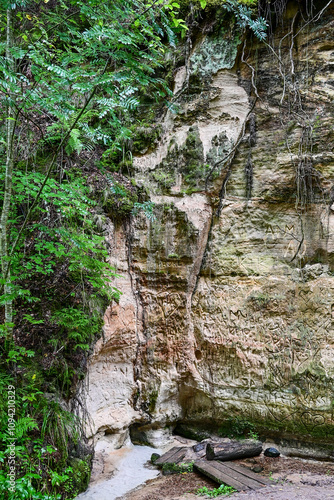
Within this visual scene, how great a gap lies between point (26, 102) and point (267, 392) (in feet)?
17.3

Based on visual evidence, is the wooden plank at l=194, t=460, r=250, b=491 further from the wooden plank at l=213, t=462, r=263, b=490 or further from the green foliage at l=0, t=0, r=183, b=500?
the green foliage at l=0, t=0, r=183, b=500

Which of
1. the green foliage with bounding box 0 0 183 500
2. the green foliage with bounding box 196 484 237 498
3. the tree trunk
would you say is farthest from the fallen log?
the tree trunk

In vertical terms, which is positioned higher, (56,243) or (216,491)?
(56,243)

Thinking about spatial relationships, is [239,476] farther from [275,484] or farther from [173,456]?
[173,456]

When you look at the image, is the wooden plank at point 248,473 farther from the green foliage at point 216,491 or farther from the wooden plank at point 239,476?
the green foliage at point 216,491

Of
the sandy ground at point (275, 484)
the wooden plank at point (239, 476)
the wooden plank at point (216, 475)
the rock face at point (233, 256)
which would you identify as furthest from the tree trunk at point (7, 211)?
the wooden plank at point (239, 476)

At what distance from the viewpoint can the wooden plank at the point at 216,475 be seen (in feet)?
15.6

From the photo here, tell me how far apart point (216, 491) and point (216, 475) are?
33cm

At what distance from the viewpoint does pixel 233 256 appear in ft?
21.7

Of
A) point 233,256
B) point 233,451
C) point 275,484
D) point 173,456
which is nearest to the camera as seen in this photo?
point 275,484

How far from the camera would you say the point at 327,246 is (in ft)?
19.5

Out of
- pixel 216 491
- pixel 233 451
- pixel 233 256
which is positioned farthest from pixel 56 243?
pixel 233 451

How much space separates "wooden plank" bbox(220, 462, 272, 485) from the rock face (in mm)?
866

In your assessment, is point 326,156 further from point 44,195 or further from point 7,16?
point 7,16
